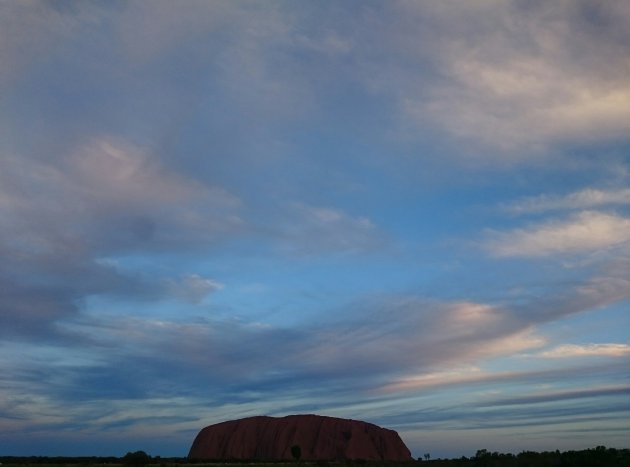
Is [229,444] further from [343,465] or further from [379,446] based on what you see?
[343,465]

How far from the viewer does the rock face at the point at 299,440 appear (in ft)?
548

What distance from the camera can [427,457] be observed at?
127 metres

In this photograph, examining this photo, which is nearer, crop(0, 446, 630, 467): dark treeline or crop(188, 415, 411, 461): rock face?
crop(0, 446, 630, 467): dark treeline

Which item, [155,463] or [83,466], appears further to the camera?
[155,463]

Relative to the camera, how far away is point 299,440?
170m

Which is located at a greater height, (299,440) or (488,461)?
(299,440)

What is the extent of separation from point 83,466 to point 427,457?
77842mm

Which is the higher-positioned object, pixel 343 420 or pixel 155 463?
pixel 343 420

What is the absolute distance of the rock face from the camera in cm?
16700

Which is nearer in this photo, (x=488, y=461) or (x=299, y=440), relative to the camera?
(x=488, y=461)

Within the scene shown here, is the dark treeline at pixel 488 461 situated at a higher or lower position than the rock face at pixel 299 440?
lower

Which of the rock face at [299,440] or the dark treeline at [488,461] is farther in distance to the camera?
the rock face at [299,440]

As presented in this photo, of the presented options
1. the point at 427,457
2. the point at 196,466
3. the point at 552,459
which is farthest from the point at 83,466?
the point at 427,457

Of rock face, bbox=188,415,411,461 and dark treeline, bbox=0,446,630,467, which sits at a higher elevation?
rock face, bbox=188,415,411,461
